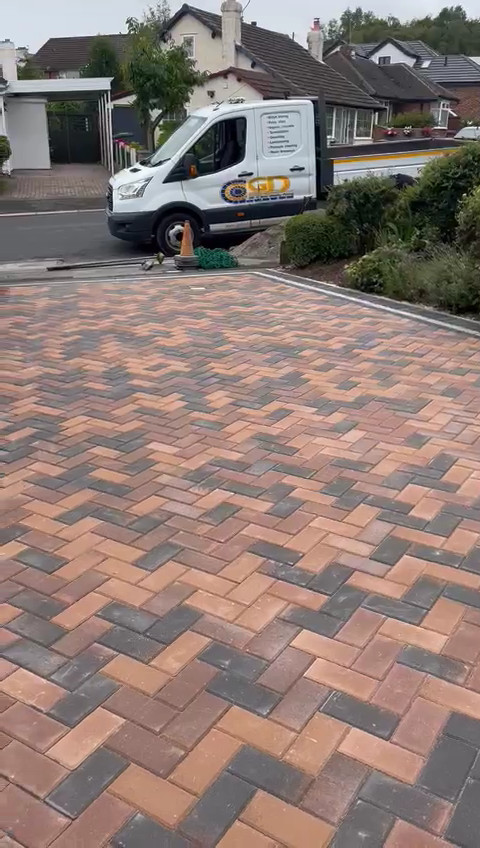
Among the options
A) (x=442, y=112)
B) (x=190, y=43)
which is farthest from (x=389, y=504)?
(x=442, y=112)

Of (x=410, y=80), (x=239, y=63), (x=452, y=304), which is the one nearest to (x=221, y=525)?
(x=452, y=304)

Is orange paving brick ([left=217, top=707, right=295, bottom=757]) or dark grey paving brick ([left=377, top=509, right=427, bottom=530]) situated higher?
dark grey paving brick ([left=377, top=509, right=427, bottom=530])

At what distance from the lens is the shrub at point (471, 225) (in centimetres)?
698

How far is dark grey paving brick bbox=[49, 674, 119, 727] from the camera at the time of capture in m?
2.39

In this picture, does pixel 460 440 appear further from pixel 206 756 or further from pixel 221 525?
pixel 206 756

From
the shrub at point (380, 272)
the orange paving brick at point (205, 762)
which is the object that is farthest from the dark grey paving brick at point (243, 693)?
the shrub at point (380, 272)

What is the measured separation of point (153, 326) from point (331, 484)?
370 centimetres

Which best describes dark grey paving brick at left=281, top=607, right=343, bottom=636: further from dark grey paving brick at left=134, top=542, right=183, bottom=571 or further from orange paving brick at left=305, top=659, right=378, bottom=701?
dark grey paving brick at left=134, top=542, right=183, bottom=571

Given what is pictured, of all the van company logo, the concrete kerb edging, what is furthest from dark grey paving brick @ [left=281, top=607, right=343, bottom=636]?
the van company logo

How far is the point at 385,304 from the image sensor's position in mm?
7895

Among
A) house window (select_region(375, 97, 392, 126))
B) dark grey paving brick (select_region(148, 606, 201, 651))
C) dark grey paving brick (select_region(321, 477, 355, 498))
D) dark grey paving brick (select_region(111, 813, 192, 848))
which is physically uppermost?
house window (select_region(375, 97, 392, 126))

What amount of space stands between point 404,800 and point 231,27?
34253mm

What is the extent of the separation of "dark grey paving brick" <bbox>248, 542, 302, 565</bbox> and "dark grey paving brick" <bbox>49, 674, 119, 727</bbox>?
3.16ft

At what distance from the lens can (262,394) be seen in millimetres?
5195
